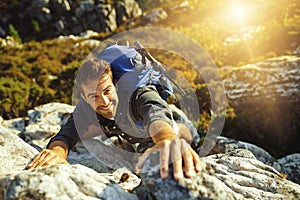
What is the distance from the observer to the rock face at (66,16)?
126 feet

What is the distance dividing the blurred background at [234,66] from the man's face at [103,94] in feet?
18.4

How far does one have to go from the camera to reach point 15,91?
11406 mm

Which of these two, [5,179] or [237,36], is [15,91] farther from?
[237,36]

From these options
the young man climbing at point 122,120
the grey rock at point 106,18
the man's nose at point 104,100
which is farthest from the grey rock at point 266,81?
the grey rock at point 106,18

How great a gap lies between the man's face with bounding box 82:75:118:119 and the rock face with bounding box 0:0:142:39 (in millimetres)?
35434

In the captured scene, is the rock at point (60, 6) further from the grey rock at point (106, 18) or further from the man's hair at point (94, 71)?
the man's hair at point (94, 71)

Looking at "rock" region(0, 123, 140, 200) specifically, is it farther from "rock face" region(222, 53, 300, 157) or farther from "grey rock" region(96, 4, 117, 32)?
"grey rock" region(96, 4, 117, 32)

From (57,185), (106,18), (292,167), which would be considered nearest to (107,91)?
(57,185)

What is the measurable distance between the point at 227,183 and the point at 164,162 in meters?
1.05

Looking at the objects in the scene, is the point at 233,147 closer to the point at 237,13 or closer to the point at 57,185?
the point at 57,185

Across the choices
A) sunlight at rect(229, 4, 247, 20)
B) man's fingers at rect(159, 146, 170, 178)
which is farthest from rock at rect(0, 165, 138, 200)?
sunlight at rect(229, 4, 247, 20)

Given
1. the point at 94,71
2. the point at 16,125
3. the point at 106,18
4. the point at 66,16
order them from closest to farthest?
the point at 94,71 < the point at 16,125 < the point at 106,18 < the point at 66,16

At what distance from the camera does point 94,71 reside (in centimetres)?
335

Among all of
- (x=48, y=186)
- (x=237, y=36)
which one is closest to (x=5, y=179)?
(x=48, y=186)
